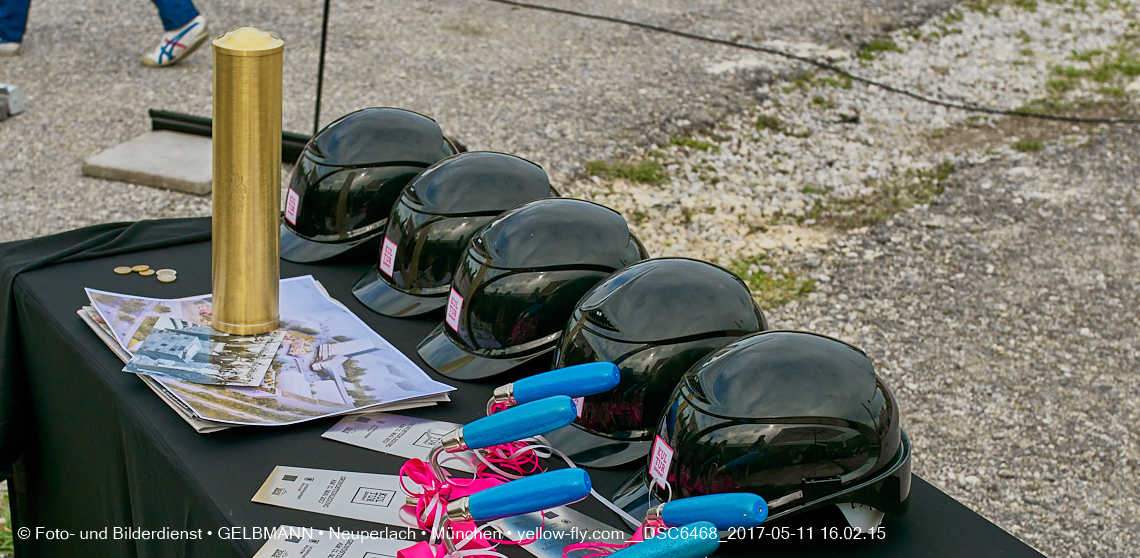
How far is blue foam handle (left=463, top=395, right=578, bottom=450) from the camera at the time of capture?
113 centimetres

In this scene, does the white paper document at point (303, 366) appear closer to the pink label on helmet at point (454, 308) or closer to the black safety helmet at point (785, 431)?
the pink label on helmet at point (454, 308)

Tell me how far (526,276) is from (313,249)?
70 centimetres

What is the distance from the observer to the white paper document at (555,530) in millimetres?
1187

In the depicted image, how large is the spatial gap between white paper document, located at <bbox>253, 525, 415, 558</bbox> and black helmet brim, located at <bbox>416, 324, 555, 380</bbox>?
0.45 metres

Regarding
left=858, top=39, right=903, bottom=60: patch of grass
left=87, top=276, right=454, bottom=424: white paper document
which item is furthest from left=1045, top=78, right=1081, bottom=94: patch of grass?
left=87, top=276, right=454, bottom=424: white paper document

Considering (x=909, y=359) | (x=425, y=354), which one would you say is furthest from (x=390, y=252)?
(x=909, y=359)

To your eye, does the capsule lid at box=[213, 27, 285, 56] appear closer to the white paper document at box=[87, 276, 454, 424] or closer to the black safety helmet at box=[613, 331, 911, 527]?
the white paper document at box=[87, 276, 454, 424]

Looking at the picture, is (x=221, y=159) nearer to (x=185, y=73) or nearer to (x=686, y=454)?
(x=686, y=454)

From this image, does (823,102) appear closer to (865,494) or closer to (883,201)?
(883,201)

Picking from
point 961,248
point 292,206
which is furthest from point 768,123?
point 292,206

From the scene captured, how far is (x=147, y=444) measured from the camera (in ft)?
4.62

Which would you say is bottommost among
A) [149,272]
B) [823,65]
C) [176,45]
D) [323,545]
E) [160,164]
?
[160,164]

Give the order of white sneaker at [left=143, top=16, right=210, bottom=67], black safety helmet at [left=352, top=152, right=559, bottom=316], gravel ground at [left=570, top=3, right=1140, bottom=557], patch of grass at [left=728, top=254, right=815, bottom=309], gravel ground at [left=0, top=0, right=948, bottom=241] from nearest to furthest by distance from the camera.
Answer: black safety helmet at [left=352, top=152, right=559, bottom=316], gravel ground at [left=570, top=3, right=1140, bottom=557], patch of grass at [left=728, top=254, right=815, bottom=309], gravel ground at [left=0, top=0, right=948, bottom=241], white sneaker at [left=143, top=16, right=210, bottom=67]

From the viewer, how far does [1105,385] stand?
348 cm
